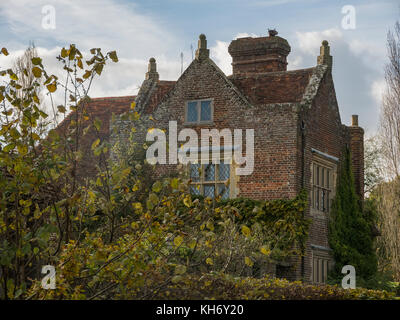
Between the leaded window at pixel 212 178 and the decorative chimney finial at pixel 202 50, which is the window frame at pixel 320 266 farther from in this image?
the decorative chimney finial at pixel 202 50

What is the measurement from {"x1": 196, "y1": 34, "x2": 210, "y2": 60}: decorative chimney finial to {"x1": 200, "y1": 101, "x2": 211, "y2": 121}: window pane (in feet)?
4.48

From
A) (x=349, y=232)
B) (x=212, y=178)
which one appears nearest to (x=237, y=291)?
(x=212, y=178)

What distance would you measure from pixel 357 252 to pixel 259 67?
620cm

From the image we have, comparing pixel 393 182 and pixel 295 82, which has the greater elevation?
pixel 295 82

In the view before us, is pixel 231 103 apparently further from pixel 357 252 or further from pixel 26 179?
pixel 26 179

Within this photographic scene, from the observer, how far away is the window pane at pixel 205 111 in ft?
63.4

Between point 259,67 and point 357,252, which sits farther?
point 259,67

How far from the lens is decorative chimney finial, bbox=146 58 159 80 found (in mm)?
22156

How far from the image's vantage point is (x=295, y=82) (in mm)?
19875

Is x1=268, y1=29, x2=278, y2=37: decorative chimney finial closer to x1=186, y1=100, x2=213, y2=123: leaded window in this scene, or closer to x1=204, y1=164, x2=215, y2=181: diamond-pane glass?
x1=186, y1=100, x2=213, y2=123: leaded window

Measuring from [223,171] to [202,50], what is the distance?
3605 mm

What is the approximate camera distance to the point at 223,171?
1877cm

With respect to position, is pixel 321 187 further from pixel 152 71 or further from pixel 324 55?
pixel 152 71
